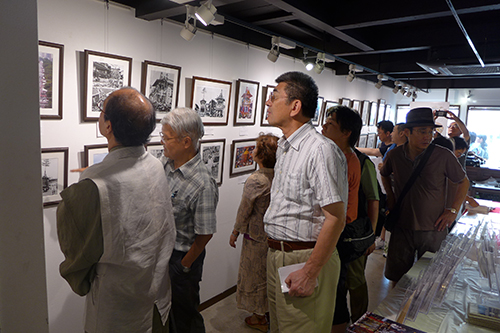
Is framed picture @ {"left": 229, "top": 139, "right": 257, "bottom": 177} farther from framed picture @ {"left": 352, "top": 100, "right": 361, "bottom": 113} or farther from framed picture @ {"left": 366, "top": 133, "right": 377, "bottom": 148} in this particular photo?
framed picture @ {"left": 366, "top": 133, "right": 377, "bottom": 148}

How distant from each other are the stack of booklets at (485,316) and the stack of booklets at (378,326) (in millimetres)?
383

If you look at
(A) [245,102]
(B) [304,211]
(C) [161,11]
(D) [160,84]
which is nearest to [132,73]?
(D) [160,84]

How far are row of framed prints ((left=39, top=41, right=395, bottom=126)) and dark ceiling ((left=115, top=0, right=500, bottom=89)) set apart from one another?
48 cm

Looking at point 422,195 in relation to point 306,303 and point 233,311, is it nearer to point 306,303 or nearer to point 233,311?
point 306,303

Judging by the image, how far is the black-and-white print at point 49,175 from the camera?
7.31 feet

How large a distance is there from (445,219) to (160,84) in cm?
289

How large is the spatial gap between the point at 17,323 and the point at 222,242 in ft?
10.3

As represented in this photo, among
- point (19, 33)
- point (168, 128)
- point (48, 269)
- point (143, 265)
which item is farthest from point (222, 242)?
point (19, 33)

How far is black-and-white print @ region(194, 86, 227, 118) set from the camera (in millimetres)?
3316

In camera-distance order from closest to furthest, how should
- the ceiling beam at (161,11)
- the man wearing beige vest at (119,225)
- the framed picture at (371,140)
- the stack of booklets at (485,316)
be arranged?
the man wearing beige vest at (119,225)
the stack of booklets at (485,316)
the ceiling beam at (161,11)
the framed picture at (371,140)

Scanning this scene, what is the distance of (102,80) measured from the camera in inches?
97.0

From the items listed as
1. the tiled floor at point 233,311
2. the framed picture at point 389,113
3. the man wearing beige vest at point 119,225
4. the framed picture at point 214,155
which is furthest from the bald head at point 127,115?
the framed picture at point 389,113

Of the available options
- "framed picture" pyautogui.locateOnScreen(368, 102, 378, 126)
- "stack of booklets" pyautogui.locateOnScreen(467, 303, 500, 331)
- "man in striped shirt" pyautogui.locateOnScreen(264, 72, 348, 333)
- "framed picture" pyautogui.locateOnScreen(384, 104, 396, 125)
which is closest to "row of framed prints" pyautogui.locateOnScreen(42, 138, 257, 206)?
"man in striped shirt" pyautogui.locateOnScreen(264, 72, 348, 333)

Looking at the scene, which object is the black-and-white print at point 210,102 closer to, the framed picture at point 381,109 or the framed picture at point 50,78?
the framed picture at point 50,78
